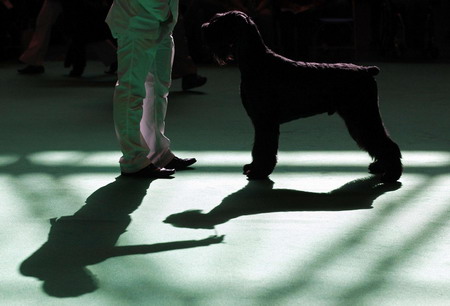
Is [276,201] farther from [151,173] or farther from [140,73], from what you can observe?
[140,73]

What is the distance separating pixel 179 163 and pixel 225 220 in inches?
44.2

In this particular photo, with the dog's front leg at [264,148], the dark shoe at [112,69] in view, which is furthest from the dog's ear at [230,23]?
the dark shoe at [112,69]

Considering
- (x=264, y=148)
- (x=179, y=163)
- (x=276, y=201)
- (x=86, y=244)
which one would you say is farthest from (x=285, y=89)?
(x=86, y=244)

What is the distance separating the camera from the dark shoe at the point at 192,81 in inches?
324

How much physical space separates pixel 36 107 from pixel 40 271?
4302 millimetres

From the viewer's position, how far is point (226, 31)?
4586mm

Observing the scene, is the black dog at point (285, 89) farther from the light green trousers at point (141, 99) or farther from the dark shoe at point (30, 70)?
the dark shoe at point (30, 70)

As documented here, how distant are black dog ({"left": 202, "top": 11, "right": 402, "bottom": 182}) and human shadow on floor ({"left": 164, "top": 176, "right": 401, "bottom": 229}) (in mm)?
174

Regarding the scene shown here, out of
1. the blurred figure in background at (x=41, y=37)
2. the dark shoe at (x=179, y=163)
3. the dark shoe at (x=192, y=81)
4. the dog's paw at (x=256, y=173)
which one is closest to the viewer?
the dog's paw at (x=256, y=173)

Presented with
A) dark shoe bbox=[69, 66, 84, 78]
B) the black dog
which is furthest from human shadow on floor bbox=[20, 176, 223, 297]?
dark shoe bbox=[69, 66, 84, 78]

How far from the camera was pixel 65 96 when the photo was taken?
8023 millimetres

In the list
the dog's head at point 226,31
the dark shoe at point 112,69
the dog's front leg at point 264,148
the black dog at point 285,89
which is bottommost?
the dark shoe at point 112,69

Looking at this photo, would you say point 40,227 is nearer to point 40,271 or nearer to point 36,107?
point 40,271

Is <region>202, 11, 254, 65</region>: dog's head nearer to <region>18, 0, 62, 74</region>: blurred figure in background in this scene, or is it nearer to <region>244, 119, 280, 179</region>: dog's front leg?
<region>244, 119, 280, 179</region>: dog's front leg
